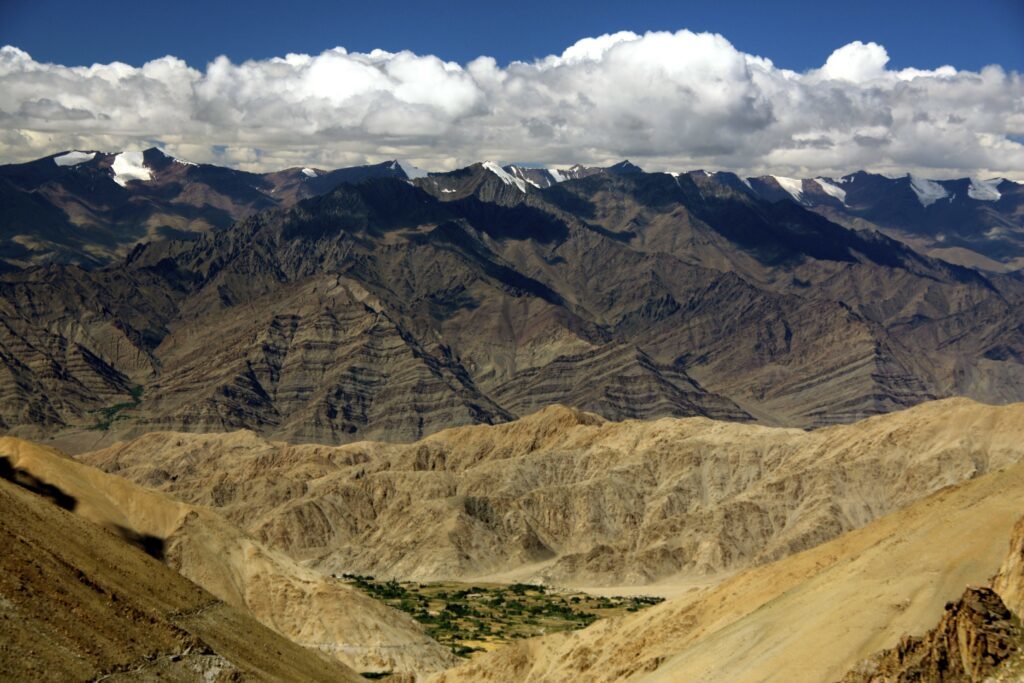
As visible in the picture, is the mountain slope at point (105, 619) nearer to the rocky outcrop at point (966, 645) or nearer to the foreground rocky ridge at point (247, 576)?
the foreground rocky ridge at point (247, 576)

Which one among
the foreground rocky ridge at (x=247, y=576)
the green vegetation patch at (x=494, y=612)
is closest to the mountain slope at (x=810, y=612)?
the foreground rocky ridge at (x=247, y=576)

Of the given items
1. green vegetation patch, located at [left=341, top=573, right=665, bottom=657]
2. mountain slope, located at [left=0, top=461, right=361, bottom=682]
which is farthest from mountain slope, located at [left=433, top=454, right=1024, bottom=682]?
green vegetation patch, located at [left=341, top=573, right=665, bottom=657]

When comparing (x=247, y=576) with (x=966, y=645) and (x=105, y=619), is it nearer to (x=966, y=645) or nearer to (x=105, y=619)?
(x=105, y=619)

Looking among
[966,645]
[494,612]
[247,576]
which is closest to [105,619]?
[966,645]

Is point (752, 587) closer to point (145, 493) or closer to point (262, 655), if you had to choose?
point (262, 655)

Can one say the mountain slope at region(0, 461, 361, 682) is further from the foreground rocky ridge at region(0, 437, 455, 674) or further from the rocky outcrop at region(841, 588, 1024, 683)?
the rocky outcrop at region(841, 588, 1024, 683)

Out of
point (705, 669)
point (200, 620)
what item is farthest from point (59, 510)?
point (705, 669)
